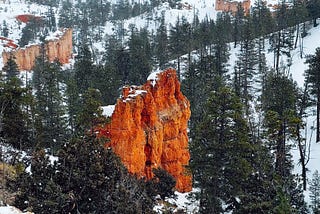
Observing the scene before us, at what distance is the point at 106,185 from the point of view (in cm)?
1772

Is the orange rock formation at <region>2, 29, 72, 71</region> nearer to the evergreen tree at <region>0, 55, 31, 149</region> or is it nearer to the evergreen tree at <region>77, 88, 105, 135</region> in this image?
the evergreen tree at <region>77, 88, 105, 135</region>

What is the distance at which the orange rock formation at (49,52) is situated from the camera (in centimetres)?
9800

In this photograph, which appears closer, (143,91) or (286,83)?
(286,83)

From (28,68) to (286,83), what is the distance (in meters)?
83.7

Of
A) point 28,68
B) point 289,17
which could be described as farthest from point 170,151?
point 28,68

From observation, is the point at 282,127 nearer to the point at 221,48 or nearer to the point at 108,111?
the point at 108,111

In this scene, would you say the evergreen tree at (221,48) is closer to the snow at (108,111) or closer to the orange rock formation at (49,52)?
the snow at (108,111)

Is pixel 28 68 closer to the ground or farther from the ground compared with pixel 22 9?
closer to the ground

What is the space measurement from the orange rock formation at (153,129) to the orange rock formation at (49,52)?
209 ft

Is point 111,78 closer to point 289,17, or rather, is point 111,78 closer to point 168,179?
point 168,179

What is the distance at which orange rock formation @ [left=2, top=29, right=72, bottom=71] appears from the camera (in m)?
98.0

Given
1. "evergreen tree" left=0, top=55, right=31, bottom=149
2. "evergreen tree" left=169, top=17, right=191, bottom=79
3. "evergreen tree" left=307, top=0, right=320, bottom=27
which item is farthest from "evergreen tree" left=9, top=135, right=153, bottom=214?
"evergreen tree" left=307, top=0, right=320, bottom=27

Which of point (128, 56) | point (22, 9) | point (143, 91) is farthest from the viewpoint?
point (22, 9)

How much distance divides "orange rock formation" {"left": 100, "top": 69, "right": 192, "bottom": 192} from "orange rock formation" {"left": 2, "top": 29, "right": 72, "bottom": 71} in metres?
63.6
